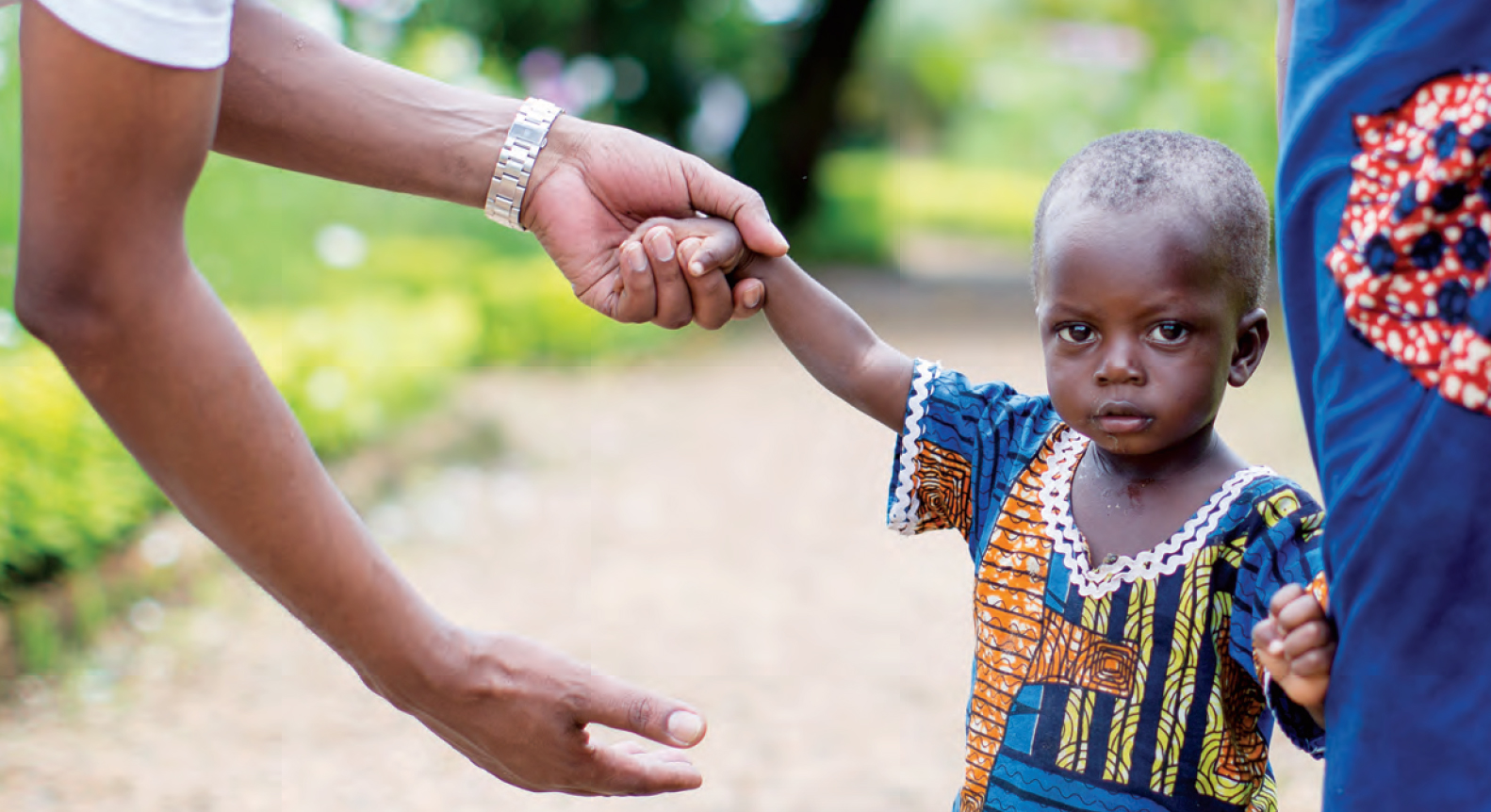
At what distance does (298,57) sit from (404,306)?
6.36 metres

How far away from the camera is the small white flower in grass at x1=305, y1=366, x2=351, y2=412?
5.96 meters

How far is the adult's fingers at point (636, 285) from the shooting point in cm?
219

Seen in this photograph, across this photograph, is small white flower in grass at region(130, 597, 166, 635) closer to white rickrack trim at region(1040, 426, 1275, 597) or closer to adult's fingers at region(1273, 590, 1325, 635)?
white rickrack trim at region(1040, 426, 1275, 597)

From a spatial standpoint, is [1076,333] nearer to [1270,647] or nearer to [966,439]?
[966,439]

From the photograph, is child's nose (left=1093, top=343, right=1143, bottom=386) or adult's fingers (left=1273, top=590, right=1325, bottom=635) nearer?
adult's fingers (left=1273, top=590, right=1325, bottom=635)

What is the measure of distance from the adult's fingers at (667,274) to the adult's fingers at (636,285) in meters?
0.01

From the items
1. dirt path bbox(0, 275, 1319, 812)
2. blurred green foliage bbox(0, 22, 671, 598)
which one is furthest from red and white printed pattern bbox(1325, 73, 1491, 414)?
blurred green foliage bbox(0, 22, 671, 598)

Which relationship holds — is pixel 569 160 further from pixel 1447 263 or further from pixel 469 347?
pixel 469 347

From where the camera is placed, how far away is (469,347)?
28.9 feet

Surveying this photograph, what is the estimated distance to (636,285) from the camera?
221cm

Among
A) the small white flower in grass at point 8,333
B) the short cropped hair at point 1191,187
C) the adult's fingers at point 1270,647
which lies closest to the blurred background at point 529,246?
the small white flower in grass at point 8,333

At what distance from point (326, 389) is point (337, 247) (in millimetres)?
2038

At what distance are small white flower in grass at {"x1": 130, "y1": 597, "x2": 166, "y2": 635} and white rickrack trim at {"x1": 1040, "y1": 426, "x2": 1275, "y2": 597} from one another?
3.50m

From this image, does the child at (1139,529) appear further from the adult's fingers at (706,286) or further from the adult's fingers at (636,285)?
the adult's fingers at (636,285)
